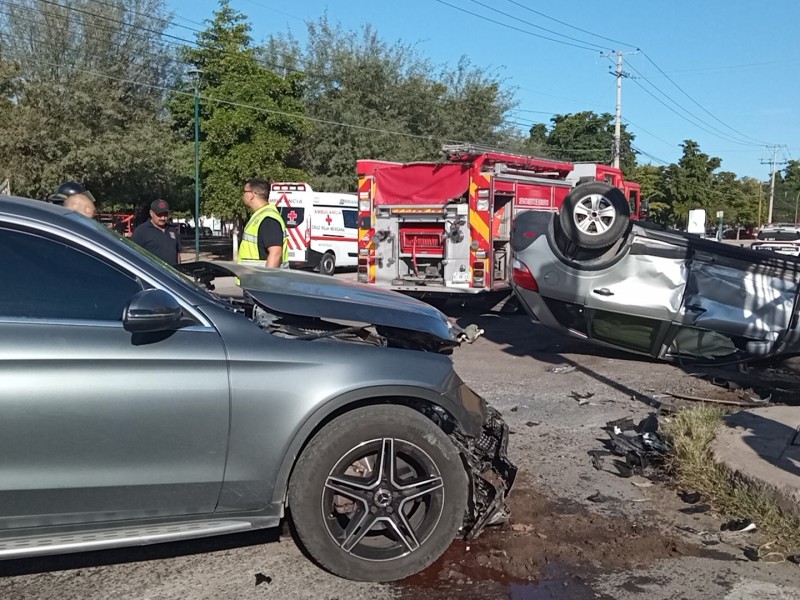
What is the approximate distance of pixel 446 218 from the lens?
1282cm

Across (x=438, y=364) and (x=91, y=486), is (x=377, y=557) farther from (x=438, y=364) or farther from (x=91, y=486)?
(x=91, y=486)

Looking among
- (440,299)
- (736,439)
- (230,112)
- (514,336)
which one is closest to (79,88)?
(230,112)

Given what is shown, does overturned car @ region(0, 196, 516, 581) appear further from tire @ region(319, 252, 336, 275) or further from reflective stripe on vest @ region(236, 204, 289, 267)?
tire @ region(319, 252, 336, 275)

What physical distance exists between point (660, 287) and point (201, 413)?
5.92m

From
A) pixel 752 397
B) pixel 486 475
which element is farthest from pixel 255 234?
pixel 752 397

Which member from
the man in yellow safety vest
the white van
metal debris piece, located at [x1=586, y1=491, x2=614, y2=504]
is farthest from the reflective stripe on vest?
the white van

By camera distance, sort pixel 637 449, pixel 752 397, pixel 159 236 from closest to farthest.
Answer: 1. pixel 637 449
2. pixel 159 236
3. pixel 752 397

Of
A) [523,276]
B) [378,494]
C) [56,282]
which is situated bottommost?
[378,494]

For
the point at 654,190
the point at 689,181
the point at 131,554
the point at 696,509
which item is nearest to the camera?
the point at 131,554

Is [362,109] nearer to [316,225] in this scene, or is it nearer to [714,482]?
[316,225]

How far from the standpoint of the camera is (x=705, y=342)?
8.09 metres

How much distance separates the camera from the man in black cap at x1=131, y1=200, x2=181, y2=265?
23.4ft

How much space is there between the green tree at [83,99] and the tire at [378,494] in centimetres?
2453

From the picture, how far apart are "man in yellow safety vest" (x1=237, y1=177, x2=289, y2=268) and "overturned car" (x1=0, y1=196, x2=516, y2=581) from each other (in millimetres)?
2749
